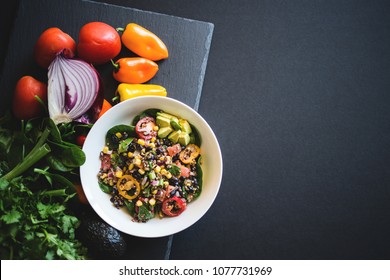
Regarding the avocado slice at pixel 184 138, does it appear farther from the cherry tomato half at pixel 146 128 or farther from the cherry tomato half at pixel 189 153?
the cherry tomato half at pixel 146 128

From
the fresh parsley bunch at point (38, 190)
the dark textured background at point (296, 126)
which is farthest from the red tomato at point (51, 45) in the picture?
the dark textured background at point (296, 126)

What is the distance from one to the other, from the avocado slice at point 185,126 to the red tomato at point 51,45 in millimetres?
650

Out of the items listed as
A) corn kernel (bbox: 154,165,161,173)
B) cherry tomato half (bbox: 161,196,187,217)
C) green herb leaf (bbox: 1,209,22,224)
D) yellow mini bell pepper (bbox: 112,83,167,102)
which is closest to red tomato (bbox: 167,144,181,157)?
corn kernel (bbox: 154,165,161,173)

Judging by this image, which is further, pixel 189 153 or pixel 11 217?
pixel 189 153

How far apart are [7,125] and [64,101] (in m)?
0.38

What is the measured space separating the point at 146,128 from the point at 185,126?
20 centimetres

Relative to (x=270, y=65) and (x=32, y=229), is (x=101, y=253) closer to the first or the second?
(x=32, y=229)

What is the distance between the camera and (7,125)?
82.0 inches

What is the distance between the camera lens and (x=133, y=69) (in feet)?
6.95

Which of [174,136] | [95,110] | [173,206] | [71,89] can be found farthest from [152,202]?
[71,89]

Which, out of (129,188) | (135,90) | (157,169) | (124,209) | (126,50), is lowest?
(124,209)

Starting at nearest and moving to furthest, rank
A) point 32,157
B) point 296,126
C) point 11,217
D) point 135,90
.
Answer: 1. point 11,217
2. point 32,157
3. point 135,90
4. point 296,126

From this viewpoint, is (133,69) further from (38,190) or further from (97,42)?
(38,190)

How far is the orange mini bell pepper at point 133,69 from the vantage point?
2.11 meters
